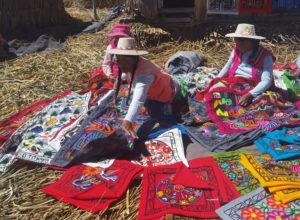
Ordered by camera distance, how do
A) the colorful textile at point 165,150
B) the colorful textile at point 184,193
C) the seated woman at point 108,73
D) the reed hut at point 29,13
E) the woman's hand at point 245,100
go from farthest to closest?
the reed hut at point 29,13, the seated woman at point 108,73, the woman's hand at point 245,100, the colorful textile at point 165,150, the colorful textile at point 184,193

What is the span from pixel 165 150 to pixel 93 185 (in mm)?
675

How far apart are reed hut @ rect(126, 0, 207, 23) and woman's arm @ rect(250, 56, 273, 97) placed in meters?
2.95

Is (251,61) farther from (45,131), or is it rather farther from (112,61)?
(45,131)

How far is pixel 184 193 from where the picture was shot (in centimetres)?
261

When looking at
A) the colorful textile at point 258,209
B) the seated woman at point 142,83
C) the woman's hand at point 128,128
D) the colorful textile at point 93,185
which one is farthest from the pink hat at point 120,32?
the colorful textile at point 258,209

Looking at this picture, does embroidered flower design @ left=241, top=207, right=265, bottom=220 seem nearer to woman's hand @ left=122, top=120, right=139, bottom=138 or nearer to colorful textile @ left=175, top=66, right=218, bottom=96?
woman's hand @ left=122, top=120, right=139, bottom=138

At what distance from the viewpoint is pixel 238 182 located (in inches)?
107

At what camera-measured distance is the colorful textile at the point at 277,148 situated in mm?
2916

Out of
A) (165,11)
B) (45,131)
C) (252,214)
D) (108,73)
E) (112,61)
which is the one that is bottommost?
(252,214)

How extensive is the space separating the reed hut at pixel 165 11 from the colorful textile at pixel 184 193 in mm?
4003

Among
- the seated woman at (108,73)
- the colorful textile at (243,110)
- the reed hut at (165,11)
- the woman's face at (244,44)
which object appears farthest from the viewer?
the reed hut at (165,11)

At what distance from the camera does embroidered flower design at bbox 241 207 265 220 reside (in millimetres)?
2359

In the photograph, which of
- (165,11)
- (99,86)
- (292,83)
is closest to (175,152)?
(99,86)

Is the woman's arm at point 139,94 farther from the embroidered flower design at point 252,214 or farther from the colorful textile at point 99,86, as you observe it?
the embroidered flower design at point 252,214
